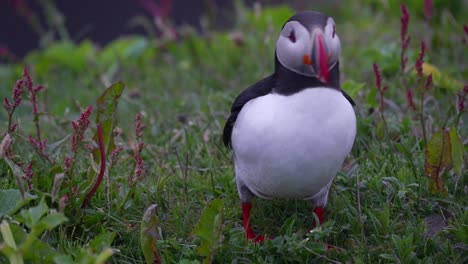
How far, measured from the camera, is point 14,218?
2.36 metres

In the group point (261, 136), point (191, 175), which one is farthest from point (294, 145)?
point (191, 175)

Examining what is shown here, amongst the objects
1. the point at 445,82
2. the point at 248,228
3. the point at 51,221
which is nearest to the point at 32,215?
the point at 51,221

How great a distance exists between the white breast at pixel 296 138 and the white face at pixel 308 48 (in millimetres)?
101

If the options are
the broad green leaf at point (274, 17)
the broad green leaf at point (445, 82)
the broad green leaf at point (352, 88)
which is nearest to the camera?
the broad green leaf at point (352, 88)

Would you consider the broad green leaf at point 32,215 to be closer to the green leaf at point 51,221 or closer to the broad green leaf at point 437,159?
the green leaf at point 51,221

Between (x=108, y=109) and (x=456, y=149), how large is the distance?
1492 millimetres

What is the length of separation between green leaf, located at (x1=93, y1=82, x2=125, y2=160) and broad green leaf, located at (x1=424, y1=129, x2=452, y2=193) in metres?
1.35

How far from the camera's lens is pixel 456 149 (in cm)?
270

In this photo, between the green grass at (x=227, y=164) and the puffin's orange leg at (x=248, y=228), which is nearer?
the green grass at (x=227, y=164)

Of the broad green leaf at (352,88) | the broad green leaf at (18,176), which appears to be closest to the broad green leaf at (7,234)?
the broad green leaf at (18,176)

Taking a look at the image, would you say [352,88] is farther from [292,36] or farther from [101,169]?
[101,169]

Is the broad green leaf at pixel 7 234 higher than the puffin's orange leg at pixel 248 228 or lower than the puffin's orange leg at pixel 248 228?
higher

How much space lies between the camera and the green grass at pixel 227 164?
249cm

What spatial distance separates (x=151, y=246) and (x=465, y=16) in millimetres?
3875
